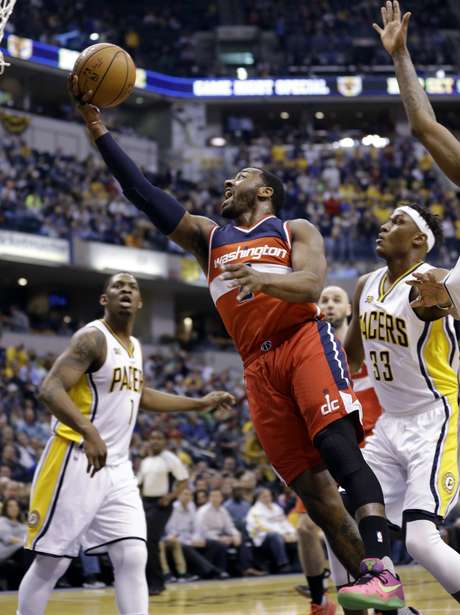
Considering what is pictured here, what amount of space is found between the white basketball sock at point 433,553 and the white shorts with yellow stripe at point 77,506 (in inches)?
66.2

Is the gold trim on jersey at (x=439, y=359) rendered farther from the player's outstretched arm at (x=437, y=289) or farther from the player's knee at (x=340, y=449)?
the player's knee at (x=340, y=449)

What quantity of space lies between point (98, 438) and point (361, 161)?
28107 millimetres

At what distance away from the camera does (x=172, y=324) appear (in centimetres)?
3148

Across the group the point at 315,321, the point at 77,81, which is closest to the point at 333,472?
the point at 315,321

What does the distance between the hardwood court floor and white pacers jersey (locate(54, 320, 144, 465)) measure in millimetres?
2622

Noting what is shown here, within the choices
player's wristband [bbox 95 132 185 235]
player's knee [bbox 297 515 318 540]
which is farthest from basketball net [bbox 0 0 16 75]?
player's knee [bbox 297 515 318 540]

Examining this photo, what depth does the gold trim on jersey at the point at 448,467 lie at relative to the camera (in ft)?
18.9

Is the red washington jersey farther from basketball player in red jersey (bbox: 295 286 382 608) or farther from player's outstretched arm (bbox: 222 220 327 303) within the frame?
basketball player in red jersey (bbox: 295 286 382 608)

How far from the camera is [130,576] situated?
243 inches

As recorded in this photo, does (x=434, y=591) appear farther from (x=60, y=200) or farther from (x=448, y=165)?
(x=60, y=200)

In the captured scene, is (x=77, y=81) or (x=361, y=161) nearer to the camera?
(x=77, y=81)

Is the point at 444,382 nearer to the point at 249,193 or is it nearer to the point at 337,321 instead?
the point at 249,193

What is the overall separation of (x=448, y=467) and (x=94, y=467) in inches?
77.8

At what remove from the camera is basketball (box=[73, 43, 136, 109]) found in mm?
5871
